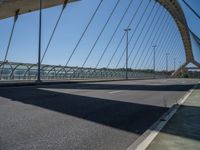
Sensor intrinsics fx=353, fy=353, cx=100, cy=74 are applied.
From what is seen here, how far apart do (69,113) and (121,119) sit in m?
1.44

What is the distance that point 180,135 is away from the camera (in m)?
6.84

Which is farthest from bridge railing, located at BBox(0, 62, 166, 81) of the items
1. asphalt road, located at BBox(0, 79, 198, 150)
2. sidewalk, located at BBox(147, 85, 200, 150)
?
sidewalk, located at BBox(147, 85, 200, 150)

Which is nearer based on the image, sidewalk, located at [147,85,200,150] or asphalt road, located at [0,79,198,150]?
sidewalk, located at [147,85,200,150]

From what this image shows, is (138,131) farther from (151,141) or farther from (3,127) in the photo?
(3,127)

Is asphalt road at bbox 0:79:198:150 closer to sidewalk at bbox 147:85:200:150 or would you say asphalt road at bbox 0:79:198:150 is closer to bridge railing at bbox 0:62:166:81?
sidewalk at bbox 147:85:200:150

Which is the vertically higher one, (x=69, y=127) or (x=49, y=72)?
(x=49, y=72)

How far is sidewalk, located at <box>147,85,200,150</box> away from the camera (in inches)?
230

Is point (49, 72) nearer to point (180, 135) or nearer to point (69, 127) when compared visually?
point (69, 127)

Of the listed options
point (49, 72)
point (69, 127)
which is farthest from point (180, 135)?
point (49, 72)

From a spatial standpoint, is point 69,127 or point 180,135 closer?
point 180,135

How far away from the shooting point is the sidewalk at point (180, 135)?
19.1ft

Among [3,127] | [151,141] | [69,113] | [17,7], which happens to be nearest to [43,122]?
[3,127]

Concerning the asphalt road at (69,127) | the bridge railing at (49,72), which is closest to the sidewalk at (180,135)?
the asphalt road at (69,127)

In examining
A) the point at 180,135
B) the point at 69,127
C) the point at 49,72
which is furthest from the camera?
the point at 49,72
